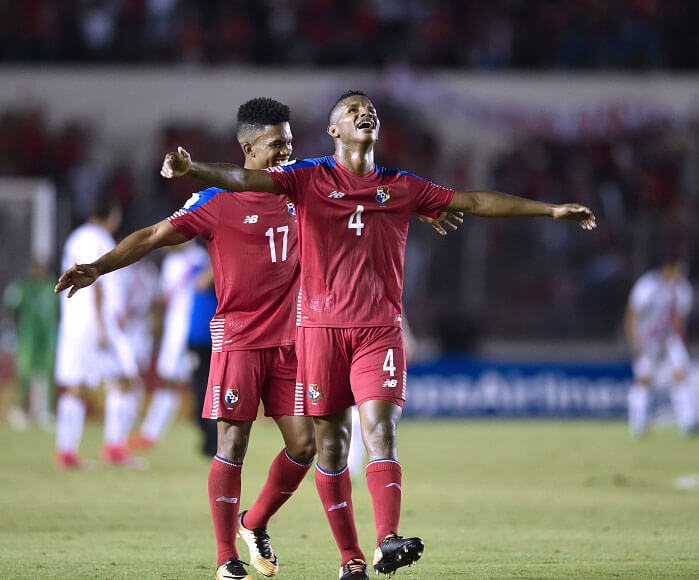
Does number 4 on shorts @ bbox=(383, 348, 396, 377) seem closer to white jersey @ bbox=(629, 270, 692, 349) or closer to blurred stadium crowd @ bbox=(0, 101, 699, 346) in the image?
white jersey @ bbox=(629, 270, 692, 349)

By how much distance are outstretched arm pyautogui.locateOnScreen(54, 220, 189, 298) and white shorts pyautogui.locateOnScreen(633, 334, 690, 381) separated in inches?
455

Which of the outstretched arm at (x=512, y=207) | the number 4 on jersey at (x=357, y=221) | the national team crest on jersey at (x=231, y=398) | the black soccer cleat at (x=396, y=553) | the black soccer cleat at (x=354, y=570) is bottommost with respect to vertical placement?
the black soccer cleat at (x=354, y=570)

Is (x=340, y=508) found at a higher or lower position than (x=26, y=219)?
lower

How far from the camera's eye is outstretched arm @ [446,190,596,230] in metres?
6.12

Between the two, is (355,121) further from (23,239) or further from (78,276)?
(23,239)

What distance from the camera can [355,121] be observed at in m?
6.16

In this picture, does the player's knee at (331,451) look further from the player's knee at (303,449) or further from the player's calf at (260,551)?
the player's calf at (260,551)

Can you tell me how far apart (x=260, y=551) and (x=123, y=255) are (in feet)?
5.68

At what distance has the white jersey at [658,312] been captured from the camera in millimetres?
16891

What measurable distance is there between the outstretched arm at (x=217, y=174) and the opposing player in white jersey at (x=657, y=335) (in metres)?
11.5

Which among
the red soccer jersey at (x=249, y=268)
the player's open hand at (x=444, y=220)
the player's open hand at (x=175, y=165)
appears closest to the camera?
the player's open hand at (x=175, y=165)

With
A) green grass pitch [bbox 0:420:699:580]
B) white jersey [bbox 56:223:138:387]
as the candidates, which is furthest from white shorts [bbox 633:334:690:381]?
white jersey [bbox 56:223:138:387]

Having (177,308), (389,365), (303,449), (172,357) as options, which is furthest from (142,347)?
(389,365)

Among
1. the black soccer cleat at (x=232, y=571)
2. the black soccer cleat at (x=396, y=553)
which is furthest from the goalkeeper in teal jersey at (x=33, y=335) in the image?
the black soccer cleat at (x=396, y=553)
